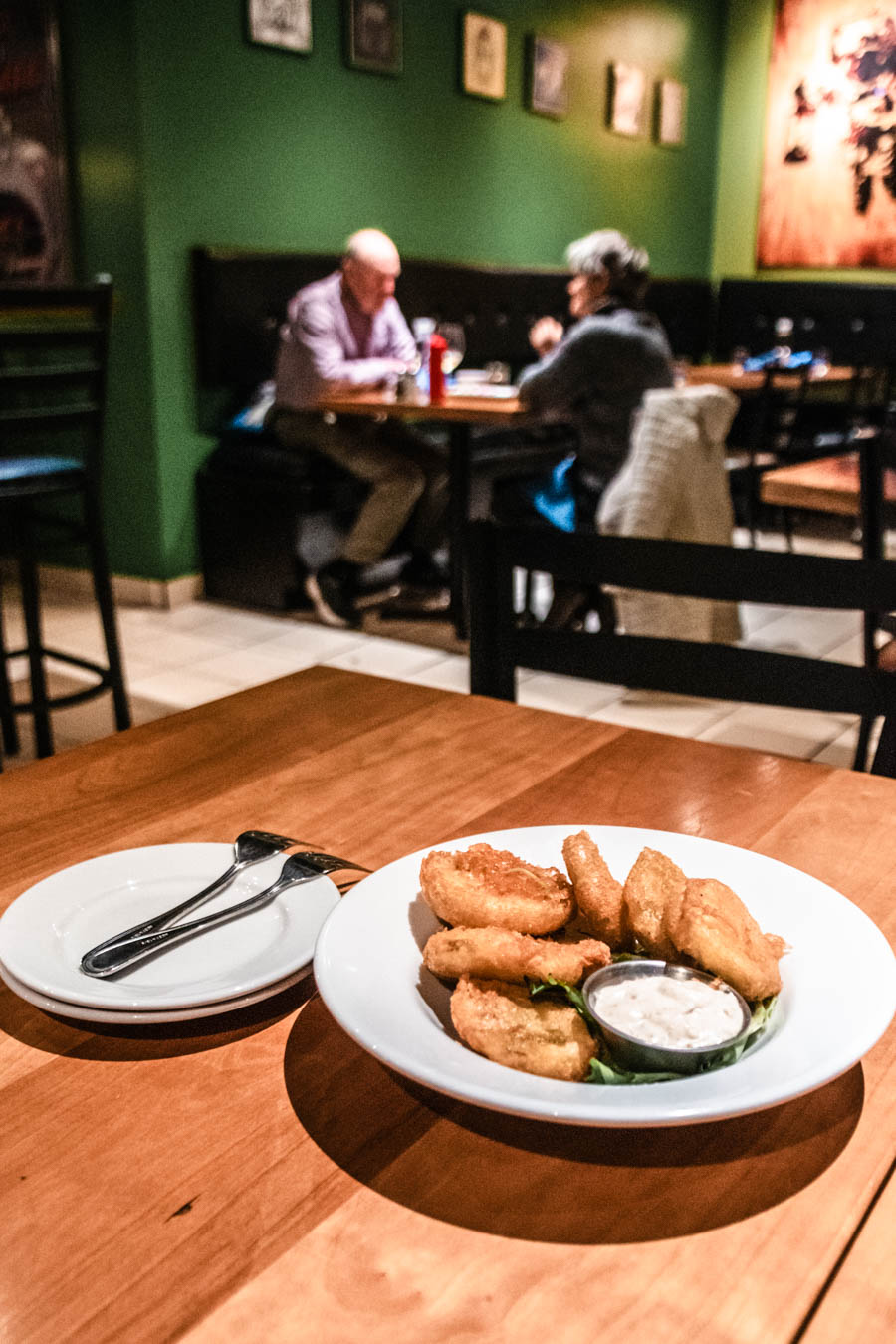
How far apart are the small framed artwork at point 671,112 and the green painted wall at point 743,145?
51 cm

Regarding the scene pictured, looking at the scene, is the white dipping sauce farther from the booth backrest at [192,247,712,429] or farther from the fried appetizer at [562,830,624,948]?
the booth backrest at [192,247,712,429]

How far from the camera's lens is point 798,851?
2.84ft

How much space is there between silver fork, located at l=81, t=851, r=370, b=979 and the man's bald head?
13.2 feet

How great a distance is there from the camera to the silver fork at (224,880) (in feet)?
2.32

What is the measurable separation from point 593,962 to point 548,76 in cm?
645

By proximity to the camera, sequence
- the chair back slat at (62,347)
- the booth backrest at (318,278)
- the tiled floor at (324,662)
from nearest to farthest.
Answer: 1. the chair back slat at (62,347)
2. the tiled floor at (324,662)
3. the booth backrest at (318,278)

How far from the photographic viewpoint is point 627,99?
682 centimetres

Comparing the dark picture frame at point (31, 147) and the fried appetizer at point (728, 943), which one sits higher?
the dark picture frame at point (31, 147)

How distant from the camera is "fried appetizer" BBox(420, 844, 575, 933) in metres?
0.65

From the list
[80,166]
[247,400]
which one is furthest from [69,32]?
[247,400]

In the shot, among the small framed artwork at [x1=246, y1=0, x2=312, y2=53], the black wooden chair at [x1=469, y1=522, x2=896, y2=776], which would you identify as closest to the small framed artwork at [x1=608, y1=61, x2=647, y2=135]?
the small framed artwork at [x1=246, y1=0, x2=312, y2=53]

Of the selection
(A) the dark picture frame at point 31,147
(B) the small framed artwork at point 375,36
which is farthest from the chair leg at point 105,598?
(B) the small framed artwork at point 375,36

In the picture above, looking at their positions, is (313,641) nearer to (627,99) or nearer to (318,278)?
A: (318,278)

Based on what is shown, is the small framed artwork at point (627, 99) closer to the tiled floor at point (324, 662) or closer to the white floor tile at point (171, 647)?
the tiled floor at point (324, 662)
